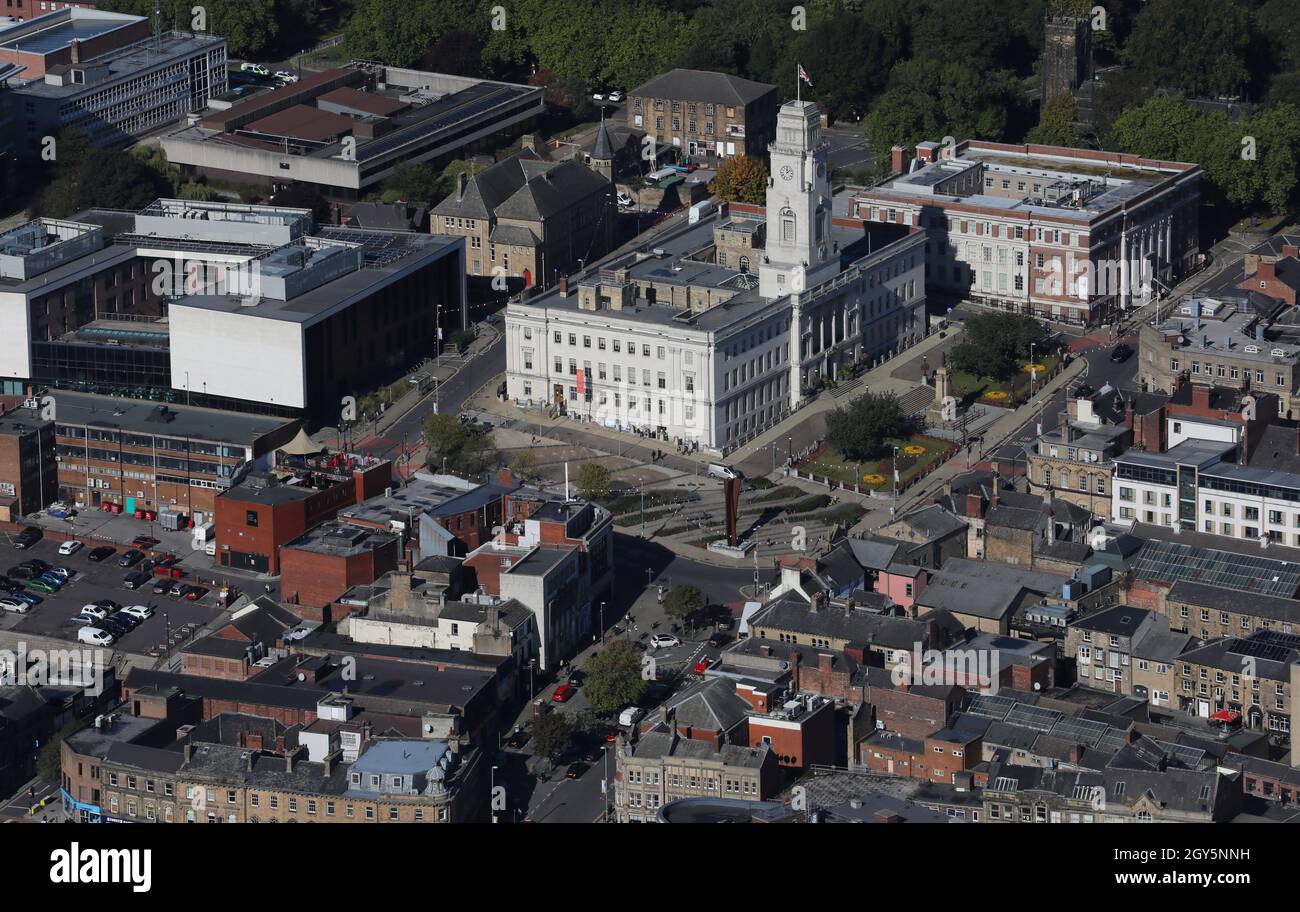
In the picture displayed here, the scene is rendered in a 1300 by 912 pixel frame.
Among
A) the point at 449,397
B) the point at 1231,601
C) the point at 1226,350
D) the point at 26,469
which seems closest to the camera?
the point at 1231,601

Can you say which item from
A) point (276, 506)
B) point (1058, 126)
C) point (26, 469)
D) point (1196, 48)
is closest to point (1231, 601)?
point (276, 506)

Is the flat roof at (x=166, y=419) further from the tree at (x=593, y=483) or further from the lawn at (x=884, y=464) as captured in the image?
the lawn at (x=884, y=464)

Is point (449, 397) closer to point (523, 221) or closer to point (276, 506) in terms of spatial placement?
point (523, 221)

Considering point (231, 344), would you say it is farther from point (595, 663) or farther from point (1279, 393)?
point (1279, 393)

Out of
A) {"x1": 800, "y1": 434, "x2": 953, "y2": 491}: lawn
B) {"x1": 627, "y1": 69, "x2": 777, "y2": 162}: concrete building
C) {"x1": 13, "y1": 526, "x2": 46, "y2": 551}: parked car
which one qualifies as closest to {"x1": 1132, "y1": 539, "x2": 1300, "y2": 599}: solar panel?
{"x1": 800, "y1": 434, "x2": 953, "y2": 491}: lawn

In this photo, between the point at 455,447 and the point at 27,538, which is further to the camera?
the point at 455,447
